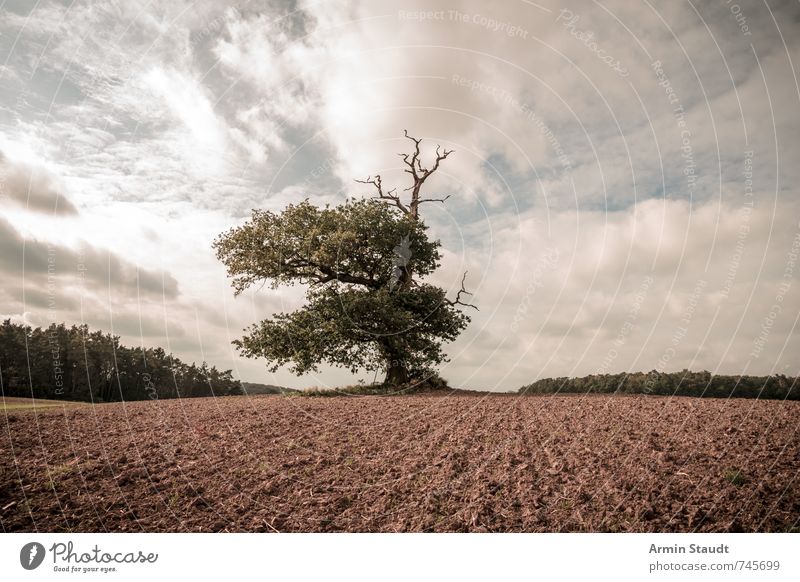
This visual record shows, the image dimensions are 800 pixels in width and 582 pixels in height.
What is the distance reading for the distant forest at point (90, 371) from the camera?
75.8ft

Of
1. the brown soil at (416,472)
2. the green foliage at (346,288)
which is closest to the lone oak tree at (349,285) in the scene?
the green foliage at (346,288)

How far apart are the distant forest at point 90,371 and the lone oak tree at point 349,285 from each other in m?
5.84

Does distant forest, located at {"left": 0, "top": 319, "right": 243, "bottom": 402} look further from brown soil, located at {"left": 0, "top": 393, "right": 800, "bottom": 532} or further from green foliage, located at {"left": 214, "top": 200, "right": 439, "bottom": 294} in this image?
brown soil, located at {"left": 0, "top": 393, "right": 800, "bottom": 532}

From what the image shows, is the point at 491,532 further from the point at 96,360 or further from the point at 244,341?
the point at 96,360

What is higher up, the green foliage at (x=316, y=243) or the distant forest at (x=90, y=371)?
the green foliage at (x=316, y=243)

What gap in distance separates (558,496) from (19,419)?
1475 centimetres

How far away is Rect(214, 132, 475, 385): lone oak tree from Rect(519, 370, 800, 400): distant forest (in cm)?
577

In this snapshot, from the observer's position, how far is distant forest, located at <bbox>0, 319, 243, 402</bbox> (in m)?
23.1
